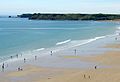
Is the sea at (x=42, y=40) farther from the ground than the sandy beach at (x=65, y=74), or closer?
closer

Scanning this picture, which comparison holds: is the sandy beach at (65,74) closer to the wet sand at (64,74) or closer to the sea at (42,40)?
the wet sand at (64,74)

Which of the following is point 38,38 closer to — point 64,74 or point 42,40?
point 42,40

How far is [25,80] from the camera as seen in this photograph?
28.0 m

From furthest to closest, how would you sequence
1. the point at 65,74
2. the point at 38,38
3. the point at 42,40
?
the point at 38,38 < the point at 42,40 < the point at 65,74

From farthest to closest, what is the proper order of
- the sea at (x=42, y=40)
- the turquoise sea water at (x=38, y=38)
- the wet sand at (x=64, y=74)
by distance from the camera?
the turquoise sea water at (x=38, y=38) < the sea at (x=42, y=40) < the wet sand at (x=64, y=74)

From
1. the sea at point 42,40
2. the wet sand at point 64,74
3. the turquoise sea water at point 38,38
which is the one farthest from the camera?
the turquoise sea water at point 38,38

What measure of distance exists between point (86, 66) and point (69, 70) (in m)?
3.16

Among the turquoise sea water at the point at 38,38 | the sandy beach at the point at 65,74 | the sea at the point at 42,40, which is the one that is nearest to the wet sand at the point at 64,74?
the sandy beach at the point at 65,74

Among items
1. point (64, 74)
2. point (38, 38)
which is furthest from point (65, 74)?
point (38, 38)

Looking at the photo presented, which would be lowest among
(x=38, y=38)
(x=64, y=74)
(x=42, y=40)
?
(x=38, y=38)

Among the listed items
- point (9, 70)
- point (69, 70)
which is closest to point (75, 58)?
point (69, 70)

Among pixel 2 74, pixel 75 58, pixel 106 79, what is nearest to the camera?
pixel 106 79

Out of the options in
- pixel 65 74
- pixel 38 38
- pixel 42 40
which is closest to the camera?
pixel 65 74

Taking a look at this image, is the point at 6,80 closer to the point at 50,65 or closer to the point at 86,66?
the point at 50,65
